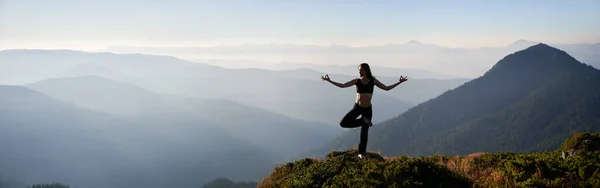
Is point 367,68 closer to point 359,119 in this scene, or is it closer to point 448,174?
point 359,119

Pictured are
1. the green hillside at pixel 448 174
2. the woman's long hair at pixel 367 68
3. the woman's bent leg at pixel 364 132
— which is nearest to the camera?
the green hillside at pixel 448 174

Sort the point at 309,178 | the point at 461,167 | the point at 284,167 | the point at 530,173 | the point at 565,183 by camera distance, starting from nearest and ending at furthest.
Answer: the point at 565,183 < the point at 530,173 < the point at 309,178 < the point at 461,167 < the point at 284,167

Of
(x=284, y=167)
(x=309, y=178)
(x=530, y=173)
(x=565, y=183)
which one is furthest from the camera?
(x=284, y=167)

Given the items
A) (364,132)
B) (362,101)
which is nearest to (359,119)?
(364,132)

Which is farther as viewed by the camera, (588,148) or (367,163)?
(588,148)

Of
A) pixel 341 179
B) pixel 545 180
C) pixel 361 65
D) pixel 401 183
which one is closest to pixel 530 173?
pixel 545 180

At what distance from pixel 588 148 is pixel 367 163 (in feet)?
26.7

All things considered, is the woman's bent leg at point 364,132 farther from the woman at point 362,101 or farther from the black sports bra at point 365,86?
the black sports bra at point 365,86

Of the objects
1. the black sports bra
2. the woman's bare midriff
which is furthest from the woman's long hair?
the woman's bare midriff

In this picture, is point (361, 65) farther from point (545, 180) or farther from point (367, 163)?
point (545, 180)

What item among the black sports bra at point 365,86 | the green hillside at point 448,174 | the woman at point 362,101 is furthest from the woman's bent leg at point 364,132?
the green hillside at point 448,174

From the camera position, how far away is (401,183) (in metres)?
10.2

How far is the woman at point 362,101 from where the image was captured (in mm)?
13562

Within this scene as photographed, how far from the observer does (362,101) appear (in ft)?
44.9
